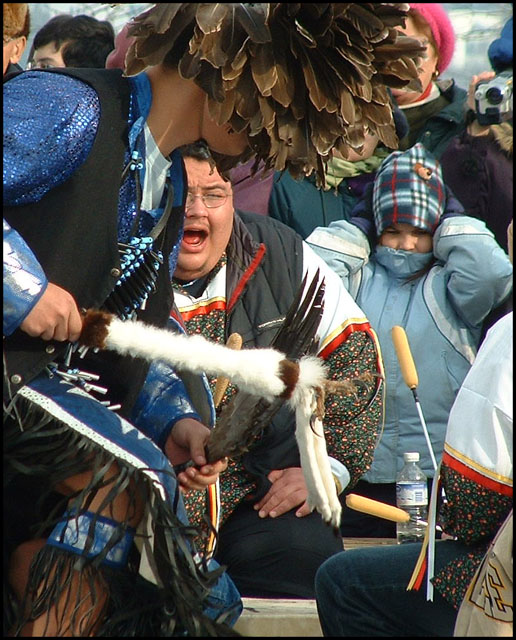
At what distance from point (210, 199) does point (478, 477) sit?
176 centimetres

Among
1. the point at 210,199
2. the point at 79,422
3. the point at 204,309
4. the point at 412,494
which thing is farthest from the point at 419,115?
the point at 79,422

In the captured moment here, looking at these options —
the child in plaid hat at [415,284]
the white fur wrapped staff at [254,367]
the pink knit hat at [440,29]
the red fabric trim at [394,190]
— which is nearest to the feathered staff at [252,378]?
the white fur wrapped staff at [254,367]

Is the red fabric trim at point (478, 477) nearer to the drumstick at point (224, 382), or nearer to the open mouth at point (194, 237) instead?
the drumstick at point (224, 382)

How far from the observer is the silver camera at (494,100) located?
4762 millimetres

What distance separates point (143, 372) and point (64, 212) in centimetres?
51

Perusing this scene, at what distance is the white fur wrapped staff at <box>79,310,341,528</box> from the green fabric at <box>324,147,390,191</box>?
101 inches

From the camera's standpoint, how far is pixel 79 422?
7.68ft

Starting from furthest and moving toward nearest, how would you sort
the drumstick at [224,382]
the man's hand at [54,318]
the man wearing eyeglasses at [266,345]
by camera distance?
the man wearing eyeglasses at [266,345] < the drumstick at [224,382] < the man's hand at [54,318]

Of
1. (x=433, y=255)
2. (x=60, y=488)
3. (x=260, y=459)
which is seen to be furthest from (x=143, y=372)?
(x=433, y=255)

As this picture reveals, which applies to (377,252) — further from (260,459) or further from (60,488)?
(60,488)

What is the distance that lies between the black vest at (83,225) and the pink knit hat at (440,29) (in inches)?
108

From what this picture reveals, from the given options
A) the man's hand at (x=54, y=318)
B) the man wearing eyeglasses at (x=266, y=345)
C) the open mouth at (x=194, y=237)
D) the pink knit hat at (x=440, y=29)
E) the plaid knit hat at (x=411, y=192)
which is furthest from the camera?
the pink knit hat at (x=440, y=29)

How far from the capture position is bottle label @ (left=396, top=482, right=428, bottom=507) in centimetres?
407

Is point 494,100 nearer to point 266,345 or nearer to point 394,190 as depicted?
point 394,190
